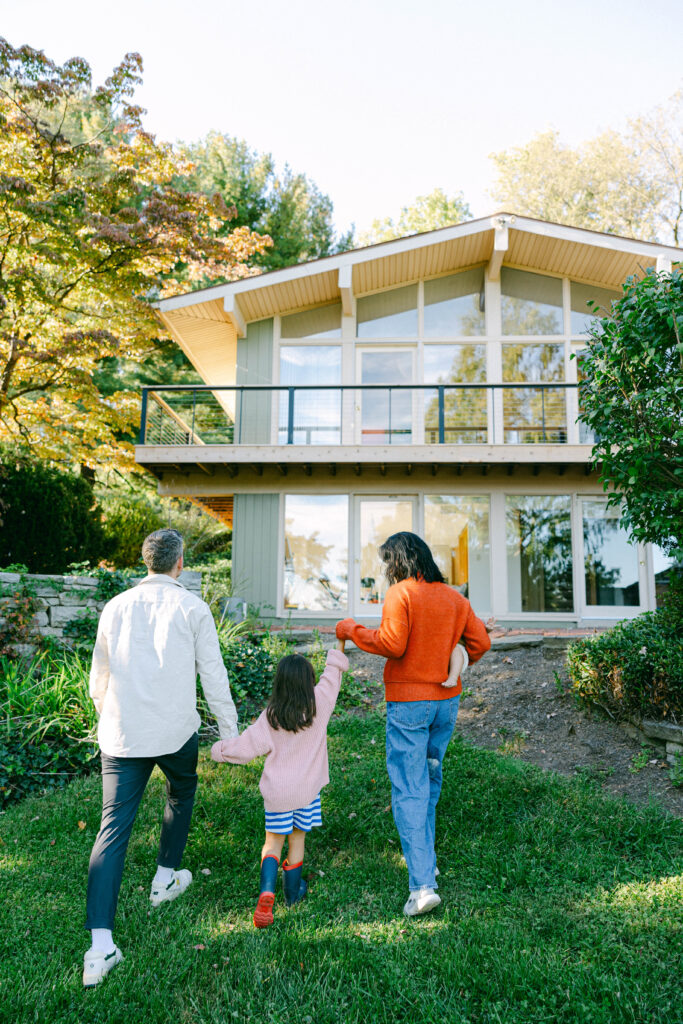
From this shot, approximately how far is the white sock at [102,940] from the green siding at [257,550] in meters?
8.22

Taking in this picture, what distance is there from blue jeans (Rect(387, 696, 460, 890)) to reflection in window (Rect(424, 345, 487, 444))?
853 centimetres

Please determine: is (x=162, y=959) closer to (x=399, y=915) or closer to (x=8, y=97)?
(x=399, y=915)

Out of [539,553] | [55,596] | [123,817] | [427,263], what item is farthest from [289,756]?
[427,263]

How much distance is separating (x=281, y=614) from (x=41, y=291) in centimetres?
642

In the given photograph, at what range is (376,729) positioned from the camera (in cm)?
605

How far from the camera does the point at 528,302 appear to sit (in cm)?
1248

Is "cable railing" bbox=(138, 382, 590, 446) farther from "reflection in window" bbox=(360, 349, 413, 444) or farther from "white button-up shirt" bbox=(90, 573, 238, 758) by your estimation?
"white button-up shirt" bbox=(90, 573, 238, 758)

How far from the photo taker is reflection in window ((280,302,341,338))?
1249 centimetres

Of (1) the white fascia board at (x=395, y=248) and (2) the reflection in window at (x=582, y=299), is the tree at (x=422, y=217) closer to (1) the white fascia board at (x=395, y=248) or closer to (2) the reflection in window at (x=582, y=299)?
(2) the reflection in window at (x=582, y=299)

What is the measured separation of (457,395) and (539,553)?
3.16m

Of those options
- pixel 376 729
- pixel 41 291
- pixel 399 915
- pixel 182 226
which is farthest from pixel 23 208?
pixel 399 915

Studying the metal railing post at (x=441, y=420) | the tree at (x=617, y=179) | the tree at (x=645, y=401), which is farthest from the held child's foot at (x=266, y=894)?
the tree at (x=617, y=179)

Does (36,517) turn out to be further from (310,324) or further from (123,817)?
(123,817)

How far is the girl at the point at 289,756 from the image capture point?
3.17 m
